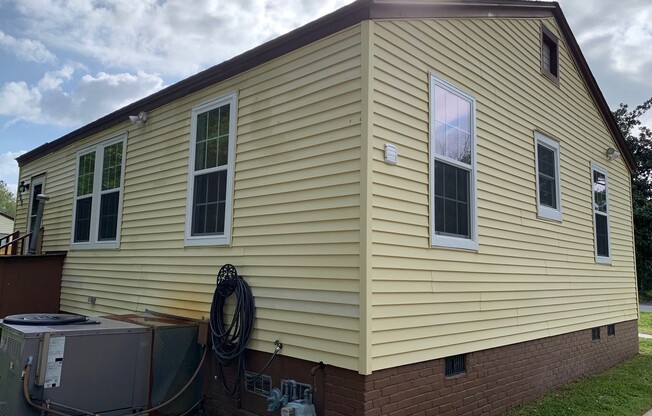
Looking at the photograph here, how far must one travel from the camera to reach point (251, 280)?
16.1 feet

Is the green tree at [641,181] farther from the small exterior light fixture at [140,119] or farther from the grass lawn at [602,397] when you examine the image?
the small exterior light fixture at [140,119]

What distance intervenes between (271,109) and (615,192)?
7.81m

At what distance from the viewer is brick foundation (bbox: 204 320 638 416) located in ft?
12.7

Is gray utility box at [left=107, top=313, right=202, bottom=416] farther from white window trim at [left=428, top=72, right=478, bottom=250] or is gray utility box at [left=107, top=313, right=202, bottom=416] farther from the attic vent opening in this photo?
white window trim at [left=428, top=72, right=478, bottom=250]

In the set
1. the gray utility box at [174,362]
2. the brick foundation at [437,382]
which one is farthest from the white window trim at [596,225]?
the gray utility box at [174,362]

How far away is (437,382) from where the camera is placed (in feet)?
15.0

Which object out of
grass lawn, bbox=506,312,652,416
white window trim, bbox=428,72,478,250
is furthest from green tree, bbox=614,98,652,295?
white window trim, bbox=428,72,478,250

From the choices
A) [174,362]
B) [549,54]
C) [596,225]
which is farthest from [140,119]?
[596,225]

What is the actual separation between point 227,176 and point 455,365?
328cm

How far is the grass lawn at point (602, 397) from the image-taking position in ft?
18.4

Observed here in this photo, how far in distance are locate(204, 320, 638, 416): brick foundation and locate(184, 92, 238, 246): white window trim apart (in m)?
1.47

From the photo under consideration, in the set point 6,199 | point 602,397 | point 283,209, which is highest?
point 6,199

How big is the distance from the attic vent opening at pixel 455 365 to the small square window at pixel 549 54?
4895mm

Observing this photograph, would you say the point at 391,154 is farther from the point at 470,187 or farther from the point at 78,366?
the point at 78,366
